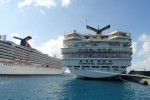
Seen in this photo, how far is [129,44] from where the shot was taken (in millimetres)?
62438

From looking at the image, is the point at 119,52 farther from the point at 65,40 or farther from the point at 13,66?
the point at 13,66

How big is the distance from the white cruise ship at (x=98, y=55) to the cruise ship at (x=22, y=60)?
2887 cm

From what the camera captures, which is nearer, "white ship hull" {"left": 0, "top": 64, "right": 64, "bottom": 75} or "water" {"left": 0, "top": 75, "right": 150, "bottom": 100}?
"water" {"left": 0, "top": 75, "right": 150, "bottom": 100}

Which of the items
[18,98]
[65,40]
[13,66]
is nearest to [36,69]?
[13,66]

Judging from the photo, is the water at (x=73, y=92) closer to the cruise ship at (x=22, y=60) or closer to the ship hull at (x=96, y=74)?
the ship hull at (x=96, y=74)

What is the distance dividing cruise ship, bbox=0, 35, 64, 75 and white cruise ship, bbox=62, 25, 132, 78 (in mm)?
28868

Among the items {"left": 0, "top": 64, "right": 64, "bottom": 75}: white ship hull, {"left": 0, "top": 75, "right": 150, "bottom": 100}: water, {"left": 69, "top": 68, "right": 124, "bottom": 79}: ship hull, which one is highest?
{"left": 0, "top": 64, "right": 64, "bottom": 75}: white ship hull

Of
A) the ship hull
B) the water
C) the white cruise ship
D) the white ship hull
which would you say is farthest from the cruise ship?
the water

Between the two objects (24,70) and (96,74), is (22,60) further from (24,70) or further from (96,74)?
(96,74)

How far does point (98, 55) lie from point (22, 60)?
46819 millimetres

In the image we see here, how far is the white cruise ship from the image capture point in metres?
57.7

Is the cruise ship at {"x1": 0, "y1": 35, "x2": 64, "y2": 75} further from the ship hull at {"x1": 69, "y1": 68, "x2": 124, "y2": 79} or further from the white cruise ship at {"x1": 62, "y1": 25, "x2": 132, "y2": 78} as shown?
the ship hull at {"x1": 69, "y1": 68, "x2": 124, "y2": 79}

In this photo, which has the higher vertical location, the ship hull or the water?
the ship hull

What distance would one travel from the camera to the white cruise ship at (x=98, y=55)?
57.7 metres
